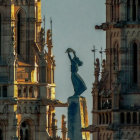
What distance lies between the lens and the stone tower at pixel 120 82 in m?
146

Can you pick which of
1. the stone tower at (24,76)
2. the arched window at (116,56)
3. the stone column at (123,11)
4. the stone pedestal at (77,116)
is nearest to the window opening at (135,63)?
the arched window at (116,56)

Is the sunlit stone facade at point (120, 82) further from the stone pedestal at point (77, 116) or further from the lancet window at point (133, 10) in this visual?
the stone pedestal at point (77, 116)

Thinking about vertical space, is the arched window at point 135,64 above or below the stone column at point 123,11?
below

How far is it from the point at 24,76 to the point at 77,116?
8.27 m

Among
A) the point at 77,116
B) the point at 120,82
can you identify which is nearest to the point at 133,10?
the point at 120,82

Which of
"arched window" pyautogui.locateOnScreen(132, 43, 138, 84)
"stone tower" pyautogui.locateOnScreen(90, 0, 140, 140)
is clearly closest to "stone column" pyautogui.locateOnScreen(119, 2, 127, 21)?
"stone tower" pyautogui.locateOnScreen(90, 0, 140, 140)

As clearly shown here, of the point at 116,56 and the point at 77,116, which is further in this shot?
the point at 77,116

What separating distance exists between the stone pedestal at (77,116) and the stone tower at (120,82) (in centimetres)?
1075

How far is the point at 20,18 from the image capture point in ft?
506

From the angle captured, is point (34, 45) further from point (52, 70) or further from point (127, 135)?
point (127, 135)

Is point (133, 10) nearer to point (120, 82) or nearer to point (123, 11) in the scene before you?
point (123, 11)

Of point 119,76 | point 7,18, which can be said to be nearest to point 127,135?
point 119,76

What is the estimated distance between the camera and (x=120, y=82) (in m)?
147

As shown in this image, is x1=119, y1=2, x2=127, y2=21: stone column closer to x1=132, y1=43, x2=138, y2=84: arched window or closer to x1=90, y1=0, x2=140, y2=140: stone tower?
x1=90, y1=0, x2=140, y2=140: stone tower
